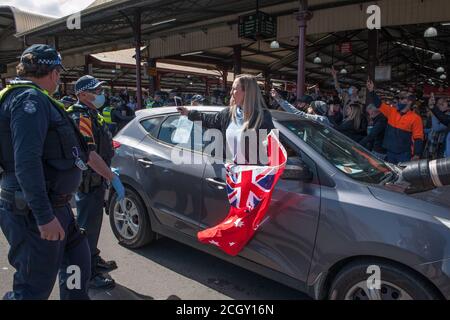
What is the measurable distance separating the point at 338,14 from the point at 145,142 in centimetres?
962

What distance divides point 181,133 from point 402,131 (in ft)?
11.7

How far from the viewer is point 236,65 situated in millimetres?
15891

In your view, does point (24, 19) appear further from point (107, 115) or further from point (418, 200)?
point (418, 200)

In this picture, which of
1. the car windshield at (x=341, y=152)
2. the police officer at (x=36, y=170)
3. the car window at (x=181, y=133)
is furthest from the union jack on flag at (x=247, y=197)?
the police officer at (x=36, y=170)

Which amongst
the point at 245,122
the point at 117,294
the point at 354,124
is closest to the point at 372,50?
the point at 354,124

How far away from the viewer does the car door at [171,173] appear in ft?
11.1

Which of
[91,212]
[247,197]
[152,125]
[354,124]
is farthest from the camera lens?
[354,124]

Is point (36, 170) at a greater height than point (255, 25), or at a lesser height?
lesser

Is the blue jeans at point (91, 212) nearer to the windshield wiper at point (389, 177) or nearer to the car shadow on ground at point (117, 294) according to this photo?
the car shadow on ground at point (117, 294)

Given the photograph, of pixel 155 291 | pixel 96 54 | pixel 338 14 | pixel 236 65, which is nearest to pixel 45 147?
pixel 155 291

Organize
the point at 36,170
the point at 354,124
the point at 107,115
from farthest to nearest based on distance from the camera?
the point at 107,115, the point at 354,124, the point at 36,170

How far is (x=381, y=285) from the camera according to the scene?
2.32m
